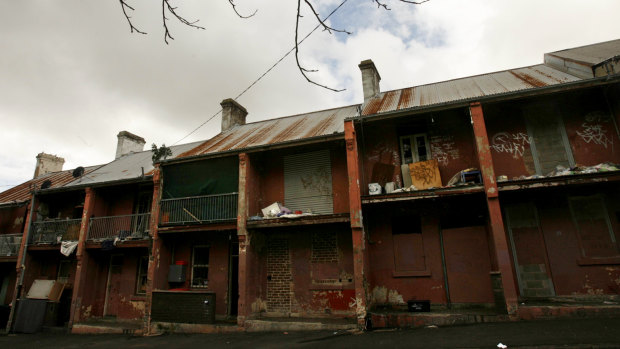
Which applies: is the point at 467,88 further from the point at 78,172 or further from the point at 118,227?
the point at 78,172

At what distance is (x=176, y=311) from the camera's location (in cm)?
1079

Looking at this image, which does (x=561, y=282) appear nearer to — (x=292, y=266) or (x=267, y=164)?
(x=292, y=266)

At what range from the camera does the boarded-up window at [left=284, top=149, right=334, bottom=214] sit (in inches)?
443

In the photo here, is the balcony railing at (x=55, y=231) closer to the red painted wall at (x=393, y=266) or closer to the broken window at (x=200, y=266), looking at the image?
the broken window at (x=200, y=266)

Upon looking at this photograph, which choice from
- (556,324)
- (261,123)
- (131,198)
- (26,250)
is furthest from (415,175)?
(26,250)

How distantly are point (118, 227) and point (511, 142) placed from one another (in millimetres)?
14084

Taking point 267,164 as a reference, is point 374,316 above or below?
below

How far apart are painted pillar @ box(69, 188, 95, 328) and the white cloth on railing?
347 millimetres

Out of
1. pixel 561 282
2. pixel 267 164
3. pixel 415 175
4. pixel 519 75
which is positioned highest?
pixel 519 75

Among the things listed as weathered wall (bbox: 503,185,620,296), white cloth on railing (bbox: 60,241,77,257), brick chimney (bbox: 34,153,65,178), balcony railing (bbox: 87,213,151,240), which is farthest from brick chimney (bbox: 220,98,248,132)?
brick chimney (bbox: 34,153,65,178)

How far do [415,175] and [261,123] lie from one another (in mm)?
8245

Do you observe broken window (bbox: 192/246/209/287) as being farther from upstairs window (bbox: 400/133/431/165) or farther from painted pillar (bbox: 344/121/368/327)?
upstairs window (bbox: 400/133/431/165)

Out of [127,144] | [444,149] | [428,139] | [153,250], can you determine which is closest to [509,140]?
[444,149]

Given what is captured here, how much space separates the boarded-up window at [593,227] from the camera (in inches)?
336
